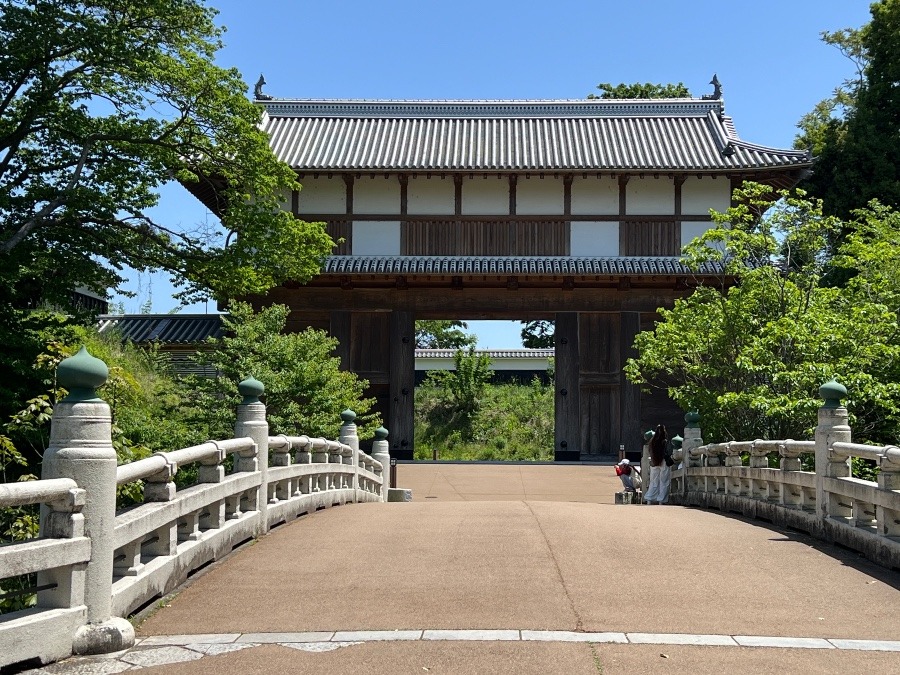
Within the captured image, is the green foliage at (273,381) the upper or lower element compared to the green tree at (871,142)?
lower

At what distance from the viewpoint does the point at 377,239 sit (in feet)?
85.7

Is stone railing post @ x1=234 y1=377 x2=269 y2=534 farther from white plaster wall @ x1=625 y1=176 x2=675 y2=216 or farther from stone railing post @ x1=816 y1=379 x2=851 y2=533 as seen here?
white plaster wall @ x1=625 y1=176 x2=675 y2=216

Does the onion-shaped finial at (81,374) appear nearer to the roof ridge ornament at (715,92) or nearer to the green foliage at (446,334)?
the roof ridge ornament at (715,92)

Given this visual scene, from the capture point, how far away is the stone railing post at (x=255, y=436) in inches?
375

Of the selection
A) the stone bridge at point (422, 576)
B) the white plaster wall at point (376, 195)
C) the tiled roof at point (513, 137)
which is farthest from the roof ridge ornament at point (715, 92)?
the stone bridge at point (422, 576)

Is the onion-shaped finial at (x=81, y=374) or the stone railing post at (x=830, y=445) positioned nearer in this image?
the onion-shaped finial at (x=81, y=374)

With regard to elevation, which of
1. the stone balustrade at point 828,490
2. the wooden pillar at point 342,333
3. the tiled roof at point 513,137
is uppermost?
the tiled roof at point 513,137

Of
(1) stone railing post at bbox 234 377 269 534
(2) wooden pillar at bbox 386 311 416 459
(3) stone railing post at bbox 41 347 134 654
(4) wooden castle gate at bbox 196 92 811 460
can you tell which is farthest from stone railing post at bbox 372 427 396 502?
→ (3) stone railing post at bbox 41 347 134 654

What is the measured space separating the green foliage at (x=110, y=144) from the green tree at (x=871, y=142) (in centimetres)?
1930

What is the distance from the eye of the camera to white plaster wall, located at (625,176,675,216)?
26281mm

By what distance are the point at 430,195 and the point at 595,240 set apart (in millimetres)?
4745

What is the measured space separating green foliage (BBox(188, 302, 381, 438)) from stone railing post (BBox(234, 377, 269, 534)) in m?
6.48

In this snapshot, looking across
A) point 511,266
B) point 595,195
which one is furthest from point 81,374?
point 595,195

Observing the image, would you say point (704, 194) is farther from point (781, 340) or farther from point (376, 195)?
point (781, 340)
